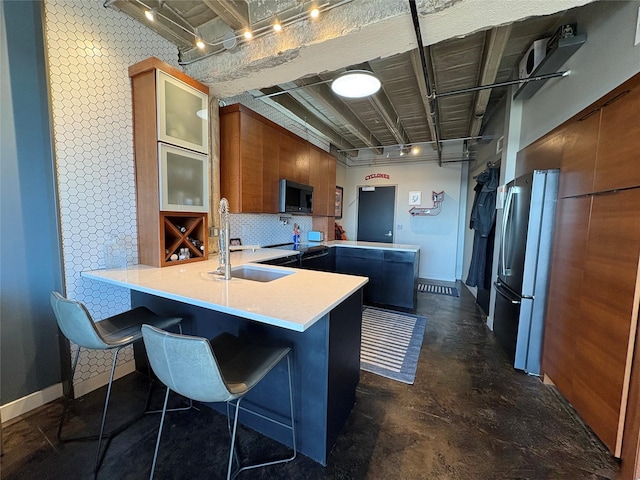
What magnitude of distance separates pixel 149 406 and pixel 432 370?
7.21 ft

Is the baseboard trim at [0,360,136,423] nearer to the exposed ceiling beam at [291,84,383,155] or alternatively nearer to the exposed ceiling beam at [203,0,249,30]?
the exposed ceiling beam at [203,0,249,30]

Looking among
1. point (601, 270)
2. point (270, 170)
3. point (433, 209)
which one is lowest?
point (601, 270)

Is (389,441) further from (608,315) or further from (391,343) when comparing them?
(608,315)

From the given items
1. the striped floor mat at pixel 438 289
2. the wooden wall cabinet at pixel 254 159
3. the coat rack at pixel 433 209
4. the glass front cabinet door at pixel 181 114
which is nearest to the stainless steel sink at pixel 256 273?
the wooden wall cabinet at pixel 254 159

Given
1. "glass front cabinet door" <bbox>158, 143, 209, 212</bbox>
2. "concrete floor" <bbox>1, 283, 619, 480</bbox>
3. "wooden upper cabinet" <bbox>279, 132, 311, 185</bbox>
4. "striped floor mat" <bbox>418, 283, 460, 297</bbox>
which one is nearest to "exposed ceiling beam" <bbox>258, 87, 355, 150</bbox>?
"wooden upper cabinet" <bbox>279, 132, 311, 185</bbox>

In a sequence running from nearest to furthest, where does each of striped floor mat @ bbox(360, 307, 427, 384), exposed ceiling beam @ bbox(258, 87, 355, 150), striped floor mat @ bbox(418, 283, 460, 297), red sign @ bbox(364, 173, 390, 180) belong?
striped floor mat @ bbox(360, 307, 427, 384) < exposed ceiling beam @ bbox(258, 87, 355, 150) < striped floor mat @ bbox(418, 283, 460, 297) < red sign @ bbox(364, 173, 390, 180)

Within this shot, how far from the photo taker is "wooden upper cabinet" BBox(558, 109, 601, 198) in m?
1.64

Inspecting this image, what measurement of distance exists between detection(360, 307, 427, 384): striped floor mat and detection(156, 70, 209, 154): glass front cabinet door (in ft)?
7.93

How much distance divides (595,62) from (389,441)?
2819 millimetres

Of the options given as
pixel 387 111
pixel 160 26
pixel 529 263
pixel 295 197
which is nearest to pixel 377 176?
pixel 387 111

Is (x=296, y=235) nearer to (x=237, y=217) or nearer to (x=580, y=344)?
(x=237, y=217)

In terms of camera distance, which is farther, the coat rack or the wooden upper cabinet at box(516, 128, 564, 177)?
the coat rack

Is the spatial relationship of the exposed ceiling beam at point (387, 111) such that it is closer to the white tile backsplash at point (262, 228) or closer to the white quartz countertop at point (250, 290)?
the white tile backsplash at point (262, 228)

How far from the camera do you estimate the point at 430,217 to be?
5570mm
